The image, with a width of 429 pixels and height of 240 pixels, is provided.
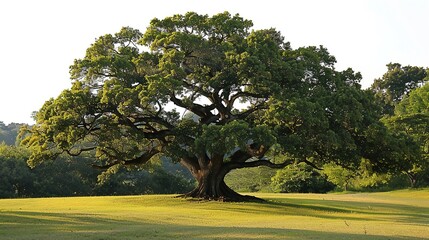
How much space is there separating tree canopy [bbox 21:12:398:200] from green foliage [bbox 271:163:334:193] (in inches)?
1523

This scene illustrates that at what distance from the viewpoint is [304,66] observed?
34500 mm

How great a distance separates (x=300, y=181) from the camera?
249 ft

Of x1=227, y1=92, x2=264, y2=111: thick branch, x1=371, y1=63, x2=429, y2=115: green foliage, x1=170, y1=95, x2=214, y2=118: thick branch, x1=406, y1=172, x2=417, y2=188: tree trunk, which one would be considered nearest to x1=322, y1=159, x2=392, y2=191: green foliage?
x1=406, y1=172, x2=417, y2=188: tree trunk

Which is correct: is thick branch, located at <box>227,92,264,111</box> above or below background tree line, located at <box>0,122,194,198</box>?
above

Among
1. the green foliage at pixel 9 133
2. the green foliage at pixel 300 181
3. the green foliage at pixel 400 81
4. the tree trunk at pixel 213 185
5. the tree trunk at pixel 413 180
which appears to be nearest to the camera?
the tree trunk at pixel 213 185

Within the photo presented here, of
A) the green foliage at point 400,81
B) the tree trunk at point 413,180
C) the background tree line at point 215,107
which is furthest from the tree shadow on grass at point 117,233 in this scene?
the green foliage at point 400,81

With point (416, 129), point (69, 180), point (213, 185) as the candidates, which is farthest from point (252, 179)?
point (213, 185)

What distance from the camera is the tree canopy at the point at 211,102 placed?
31.6 m

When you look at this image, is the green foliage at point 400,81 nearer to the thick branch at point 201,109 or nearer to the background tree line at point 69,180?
the background tree line at point 69,180

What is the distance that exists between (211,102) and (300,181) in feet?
136

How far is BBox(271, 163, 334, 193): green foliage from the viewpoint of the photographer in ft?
247

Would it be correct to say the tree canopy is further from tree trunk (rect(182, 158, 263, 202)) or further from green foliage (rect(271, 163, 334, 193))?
green foliage (rect(271, 163, 334, 193))

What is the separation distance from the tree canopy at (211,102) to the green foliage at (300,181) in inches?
1523

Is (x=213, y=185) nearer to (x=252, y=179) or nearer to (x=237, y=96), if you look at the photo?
(x=237, y=96)
